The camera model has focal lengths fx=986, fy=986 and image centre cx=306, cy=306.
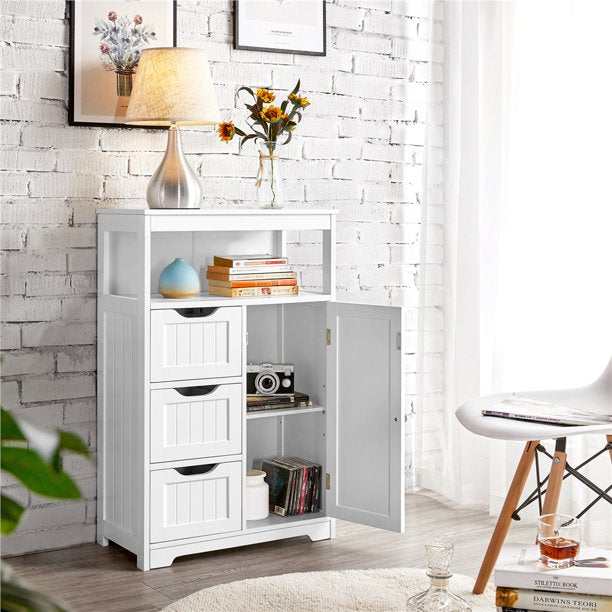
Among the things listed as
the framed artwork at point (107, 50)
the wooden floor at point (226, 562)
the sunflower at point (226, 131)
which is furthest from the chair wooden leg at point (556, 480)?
the framed artwork at point (107, 50)

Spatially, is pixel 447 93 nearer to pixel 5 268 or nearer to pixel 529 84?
pixel 529 84

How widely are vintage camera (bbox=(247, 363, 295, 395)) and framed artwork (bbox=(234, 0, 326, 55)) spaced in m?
1.11

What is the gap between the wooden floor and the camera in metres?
2.74

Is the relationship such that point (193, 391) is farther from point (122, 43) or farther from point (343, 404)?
point (122, 43)

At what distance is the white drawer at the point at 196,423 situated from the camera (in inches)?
115

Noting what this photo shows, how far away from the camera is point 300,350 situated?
3414mm

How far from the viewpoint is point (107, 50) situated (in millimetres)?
3135

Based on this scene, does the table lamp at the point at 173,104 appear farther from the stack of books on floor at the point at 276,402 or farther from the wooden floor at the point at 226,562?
the wooden floor at the point at 226,562

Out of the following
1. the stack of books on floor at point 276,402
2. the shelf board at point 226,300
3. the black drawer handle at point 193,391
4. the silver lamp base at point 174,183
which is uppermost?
the silver lamp base at point 174,183

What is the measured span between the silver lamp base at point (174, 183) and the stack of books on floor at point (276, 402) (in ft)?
2.17

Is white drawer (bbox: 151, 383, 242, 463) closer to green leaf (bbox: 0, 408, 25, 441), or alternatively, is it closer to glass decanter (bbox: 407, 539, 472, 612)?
glass decanter (bbox: 407, 539, 472, 612)

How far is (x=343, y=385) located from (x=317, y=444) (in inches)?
10.7

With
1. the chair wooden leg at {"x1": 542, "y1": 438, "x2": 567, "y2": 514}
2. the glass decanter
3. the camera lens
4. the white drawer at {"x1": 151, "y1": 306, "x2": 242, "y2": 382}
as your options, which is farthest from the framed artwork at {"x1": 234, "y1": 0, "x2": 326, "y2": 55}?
the glass decanter

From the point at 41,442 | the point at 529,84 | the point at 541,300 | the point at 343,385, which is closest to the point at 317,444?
the point at 343,385
